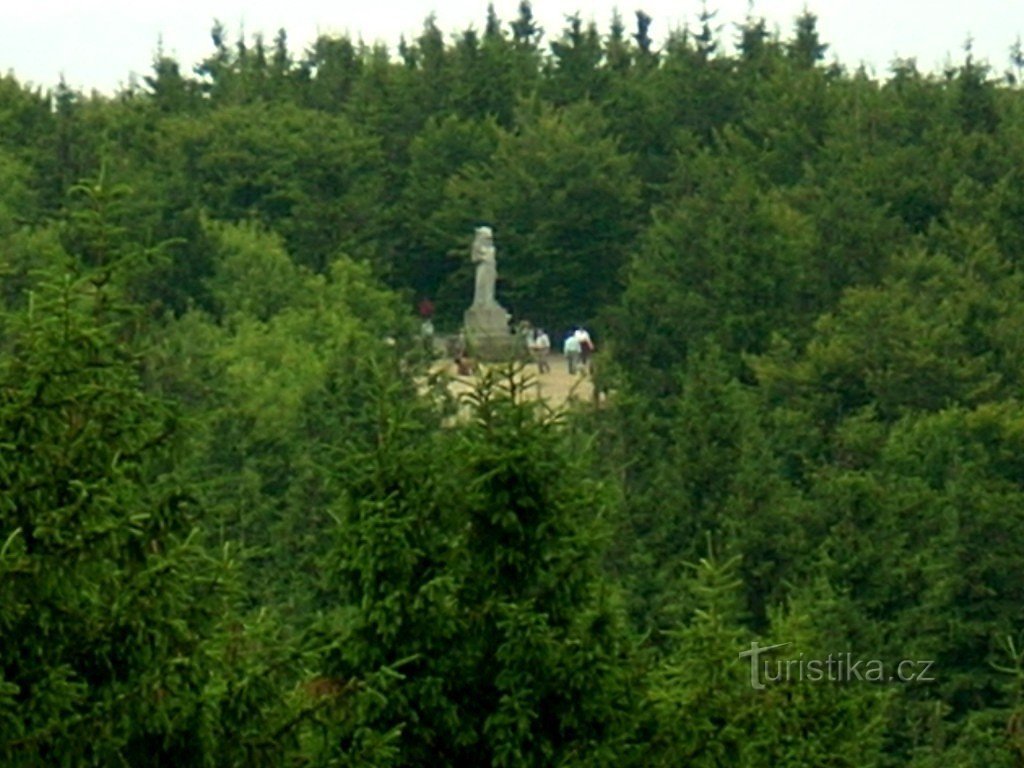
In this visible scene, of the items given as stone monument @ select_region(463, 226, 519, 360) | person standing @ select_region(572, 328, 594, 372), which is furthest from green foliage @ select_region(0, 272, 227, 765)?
person standing @ select_region(572, 328, 594, 372)

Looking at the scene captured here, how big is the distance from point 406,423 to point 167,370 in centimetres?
3610

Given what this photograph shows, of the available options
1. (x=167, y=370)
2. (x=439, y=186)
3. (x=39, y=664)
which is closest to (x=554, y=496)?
(x=39, y=664)

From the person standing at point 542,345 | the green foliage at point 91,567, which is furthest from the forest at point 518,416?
the person standing at point 542,345

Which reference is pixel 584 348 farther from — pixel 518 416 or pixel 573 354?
pixel 518 416

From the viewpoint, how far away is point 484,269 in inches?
2547

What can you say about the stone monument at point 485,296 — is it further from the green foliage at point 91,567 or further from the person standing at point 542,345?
the green foliage at point 91,567

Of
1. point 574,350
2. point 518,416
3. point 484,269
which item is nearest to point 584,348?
point 574,350

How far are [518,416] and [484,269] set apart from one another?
49.5 m

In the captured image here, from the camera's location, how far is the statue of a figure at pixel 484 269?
64062 millimetres

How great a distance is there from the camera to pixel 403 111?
273 ft

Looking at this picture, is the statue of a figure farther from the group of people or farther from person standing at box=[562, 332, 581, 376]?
person standing at box=[562, 332, 581, 376]

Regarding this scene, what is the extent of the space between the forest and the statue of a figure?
183cm

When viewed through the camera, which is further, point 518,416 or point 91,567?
point 518,416

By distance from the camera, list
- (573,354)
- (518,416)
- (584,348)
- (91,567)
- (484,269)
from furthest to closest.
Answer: (484,269)
(584,348)
(573,354)
(518,416)
(91,567)
